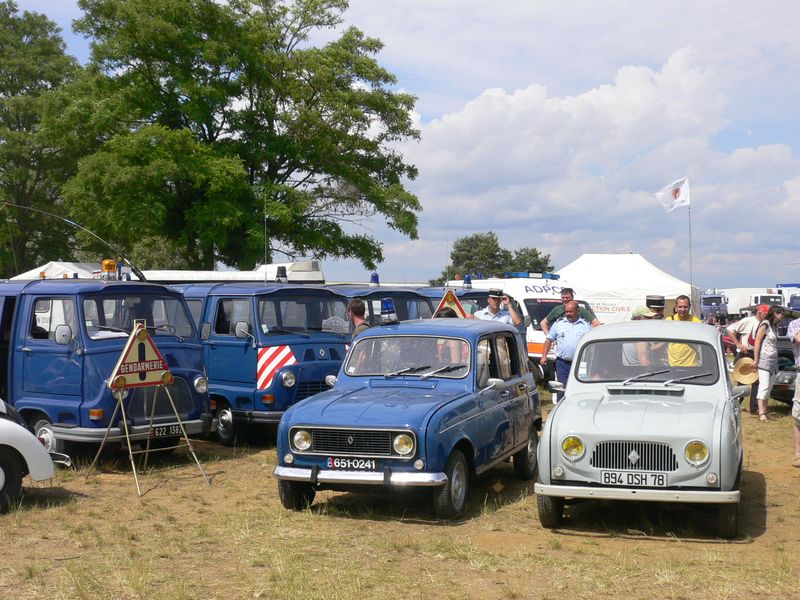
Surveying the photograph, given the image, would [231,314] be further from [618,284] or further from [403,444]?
[618,284]

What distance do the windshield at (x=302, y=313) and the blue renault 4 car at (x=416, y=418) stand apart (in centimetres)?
339

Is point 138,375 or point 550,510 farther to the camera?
point 138,375

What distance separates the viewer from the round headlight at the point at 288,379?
12383mm

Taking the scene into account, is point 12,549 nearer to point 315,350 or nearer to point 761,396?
point 315,350

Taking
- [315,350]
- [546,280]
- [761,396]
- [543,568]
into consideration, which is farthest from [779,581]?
[546,280]

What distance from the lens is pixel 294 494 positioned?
28.4 feet

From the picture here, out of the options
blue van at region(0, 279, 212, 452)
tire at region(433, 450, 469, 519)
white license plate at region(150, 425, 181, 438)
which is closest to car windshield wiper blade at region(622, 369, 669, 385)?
tire at region(433, 450, 469, 519)

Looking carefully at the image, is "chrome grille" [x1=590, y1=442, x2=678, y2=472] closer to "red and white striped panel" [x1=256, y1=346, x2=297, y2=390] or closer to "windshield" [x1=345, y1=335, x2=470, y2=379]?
"windshield" [x1=345, y1=335, x2=470, y2=379]

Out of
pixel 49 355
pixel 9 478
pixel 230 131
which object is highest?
pixel 230 131

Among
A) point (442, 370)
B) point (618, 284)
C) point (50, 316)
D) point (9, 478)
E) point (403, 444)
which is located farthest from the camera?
point (618, 284)

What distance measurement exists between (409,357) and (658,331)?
243cm

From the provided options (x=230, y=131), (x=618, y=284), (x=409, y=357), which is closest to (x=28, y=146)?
(x=230, y=131)

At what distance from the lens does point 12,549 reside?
24.2ft

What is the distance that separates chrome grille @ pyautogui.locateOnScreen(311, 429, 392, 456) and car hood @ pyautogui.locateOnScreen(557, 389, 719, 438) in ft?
4.90
